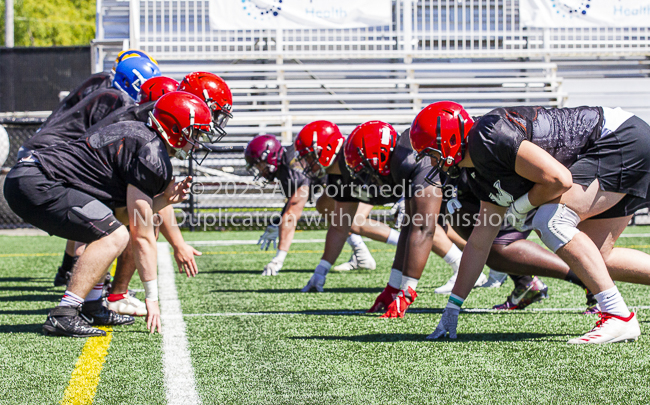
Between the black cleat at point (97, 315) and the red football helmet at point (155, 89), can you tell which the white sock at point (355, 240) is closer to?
the red football helmet at point (155, 89)

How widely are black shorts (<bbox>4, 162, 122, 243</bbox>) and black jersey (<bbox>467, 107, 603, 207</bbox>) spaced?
83.4 inches

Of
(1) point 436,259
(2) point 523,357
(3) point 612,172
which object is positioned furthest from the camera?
(1) point 436,259

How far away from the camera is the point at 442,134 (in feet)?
12.4

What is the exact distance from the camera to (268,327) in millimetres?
4402

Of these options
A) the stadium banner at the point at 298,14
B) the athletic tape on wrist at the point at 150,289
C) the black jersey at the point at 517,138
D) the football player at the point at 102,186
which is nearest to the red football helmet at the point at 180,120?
the football player at the point at 102,186

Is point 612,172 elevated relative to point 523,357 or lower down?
elevated

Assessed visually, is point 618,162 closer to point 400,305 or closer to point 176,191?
point 400,305

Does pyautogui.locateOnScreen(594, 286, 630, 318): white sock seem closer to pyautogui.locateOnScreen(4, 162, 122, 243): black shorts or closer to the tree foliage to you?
pyautogui.locateOnScreen(4, 162, 122, 243): black shorts

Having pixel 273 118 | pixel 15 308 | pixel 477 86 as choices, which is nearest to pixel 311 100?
pixel 273 118

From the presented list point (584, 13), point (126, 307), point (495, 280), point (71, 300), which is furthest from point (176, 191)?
point (584, 13)

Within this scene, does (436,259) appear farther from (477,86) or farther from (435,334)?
(477,86)

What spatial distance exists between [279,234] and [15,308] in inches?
117

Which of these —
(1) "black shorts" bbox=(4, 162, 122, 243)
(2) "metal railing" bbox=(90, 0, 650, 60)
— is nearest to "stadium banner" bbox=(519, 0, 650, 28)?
(2) "metal railing" bbox=(90, 0, 650, 60)

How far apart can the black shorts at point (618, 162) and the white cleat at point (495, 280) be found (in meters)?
2.36
